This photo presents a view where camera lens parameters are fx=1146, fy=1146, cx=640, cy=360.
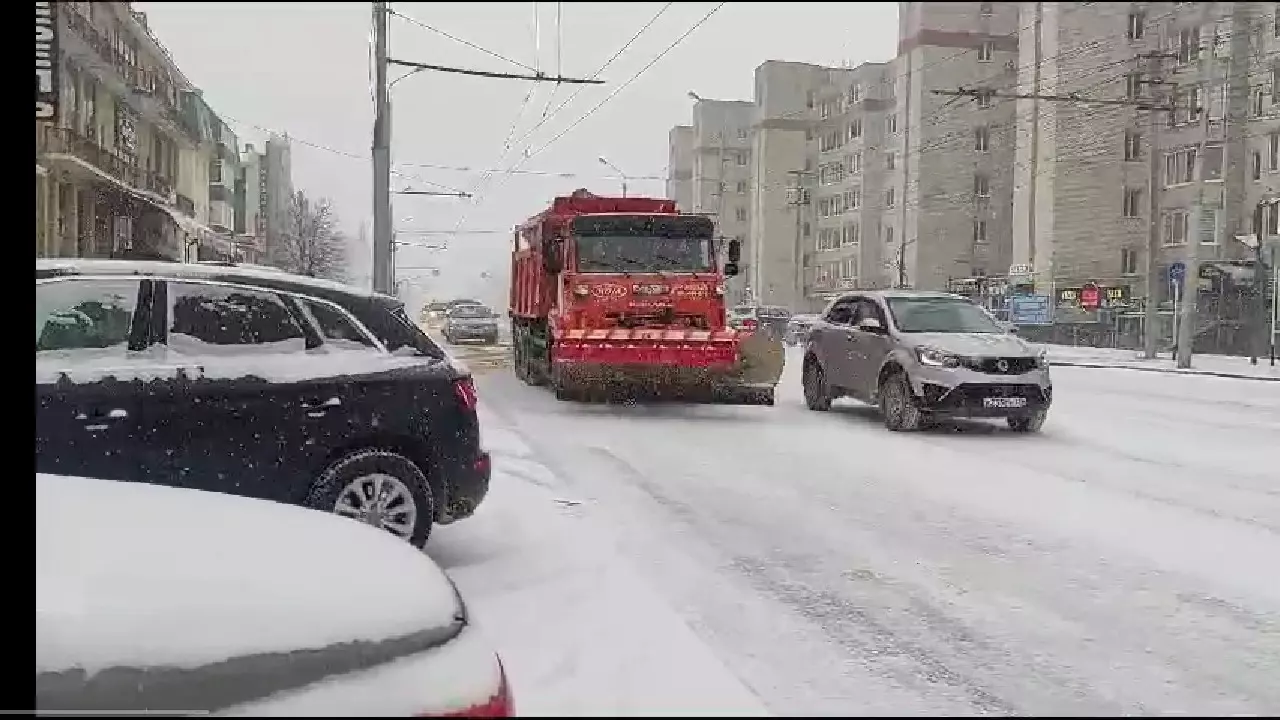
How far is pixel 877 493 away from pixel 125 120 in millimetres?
6214

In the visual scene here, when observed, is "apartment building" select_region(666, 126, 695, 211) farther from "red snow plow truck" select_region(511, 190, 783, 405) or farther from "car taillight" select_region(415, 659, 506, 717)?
"red snow plow truck" select_region(511, 190, 783, 405)

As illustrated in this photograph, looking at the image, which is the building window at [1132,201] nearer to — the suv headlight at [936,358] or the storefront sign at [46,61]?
the storefront sign at [46,61]

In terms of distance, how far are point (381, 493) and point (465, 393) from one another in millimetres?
730

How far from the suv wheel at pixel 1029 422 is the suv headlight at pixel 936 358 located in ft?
3.99

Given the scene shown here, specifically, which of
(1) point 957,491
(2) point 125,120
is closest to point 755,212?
(1) point 957,491

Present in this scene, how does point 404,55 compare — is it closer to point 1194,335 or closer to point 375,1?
point 375,1

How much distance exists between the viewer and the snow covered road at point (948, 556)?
438 cm

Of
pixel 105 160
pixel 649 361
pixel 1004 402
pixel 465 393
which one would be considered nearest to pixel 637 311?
pixel 649 361

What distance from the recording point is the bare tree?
4.83m

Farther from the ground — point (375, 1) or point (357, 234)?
point (375, 1)

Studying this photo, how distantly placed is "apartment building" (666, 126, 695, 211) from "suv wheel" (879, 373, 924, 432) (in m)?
5.23

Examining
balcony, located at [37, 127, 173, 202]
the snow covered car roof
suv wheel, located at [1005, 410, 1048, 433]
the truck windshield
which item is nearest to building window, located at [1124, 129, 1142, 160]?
the snow covered car roof

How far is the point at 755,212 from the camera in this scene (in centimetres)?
871
